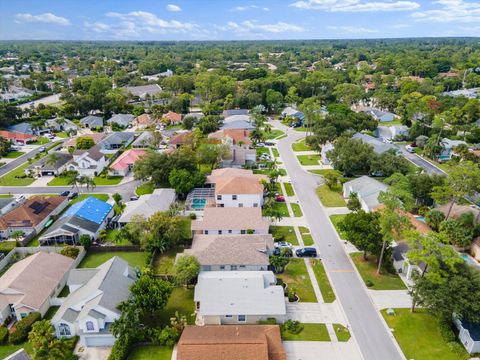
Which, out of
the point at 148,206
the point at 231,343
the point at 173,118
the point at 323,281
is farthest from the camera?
the point at 173,118

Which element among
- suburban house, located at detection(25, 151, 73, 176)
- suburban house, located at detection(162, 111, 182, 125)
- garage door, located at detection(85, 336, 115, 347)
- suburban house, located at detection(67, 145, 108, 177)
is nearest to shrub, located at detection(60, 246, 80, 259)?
garage door, located at detection(85, 336, 115, 347)

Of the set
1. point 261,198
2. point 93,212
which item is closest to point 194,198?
point 261,198

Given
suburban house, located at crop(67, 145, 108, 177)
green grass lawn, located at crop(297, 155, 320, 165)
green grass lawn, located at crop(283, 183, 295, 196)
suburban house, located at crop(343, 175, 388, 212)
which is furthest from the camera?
green grass lawn, located at crop(297, 155, 320, 165)

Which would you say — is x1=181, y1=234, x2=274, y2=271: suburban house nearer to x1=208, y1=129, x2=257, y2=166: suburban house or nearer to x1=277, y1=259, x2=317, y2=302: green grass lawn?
x1=277, y1=259, x2=317, y2=302: green grass lawn

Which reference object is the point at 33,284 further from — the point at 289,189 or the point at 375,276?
the point at 289,189

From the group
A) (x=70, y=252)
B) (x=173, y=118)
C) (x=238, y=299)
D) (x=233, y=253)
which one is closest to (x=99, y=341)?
Answer: (x=238, y=299)

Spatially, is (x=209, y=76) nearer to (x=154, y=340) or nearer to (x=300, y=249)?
(x=300, y=249)

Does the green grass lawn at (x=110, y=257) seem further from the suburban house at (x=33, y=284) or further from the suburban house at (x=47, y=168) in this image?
the suburban house at (x=47, y=168)
